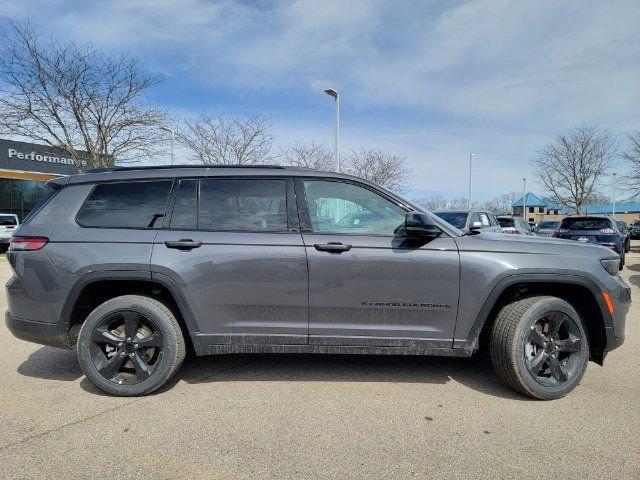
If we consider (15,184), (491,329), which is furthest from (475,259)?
(15,184)

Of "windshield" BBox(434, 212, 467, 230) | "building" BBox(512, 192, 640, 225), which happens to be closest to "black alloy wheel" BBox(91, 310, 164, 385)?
"windshield" BBox(434, 212, 467, 230)

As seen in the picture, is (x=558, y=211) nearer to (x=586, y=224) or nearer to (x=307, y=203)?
(x=586, y=224)

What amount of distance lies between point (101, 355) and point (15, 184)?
24929 millimetres

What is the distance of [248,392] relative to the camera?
3.40 m

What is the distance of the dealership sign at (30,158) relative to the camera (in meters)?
22.3

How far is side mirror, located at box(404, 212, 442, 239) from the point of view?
3.11m

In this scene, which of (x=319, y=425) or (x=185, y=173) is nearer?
(x=319, y=425)

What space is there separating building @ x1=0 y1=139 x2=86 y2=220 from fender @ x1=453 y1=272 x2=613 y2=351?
24.1 metres

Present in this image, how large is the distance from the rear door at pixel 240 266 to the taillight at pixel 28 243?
911 millimetres

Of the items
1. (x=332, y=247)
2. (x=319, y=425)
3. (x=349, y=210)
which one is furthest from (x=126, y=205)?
(x=319, y=425)

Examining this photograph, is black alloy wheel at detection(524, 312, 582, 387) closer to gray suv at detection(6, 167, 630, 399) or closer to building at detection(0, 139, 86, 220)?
gray suv at detection(6, 167, 630, 399)

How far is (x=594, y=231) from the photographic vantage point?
38.1 feet

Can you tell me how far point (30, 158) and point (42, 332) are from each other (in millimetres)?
Answer: 25302

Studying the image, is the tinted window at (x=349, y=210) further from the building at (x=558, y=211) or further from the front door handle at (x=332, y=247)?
the building at (x=558, y=211)
